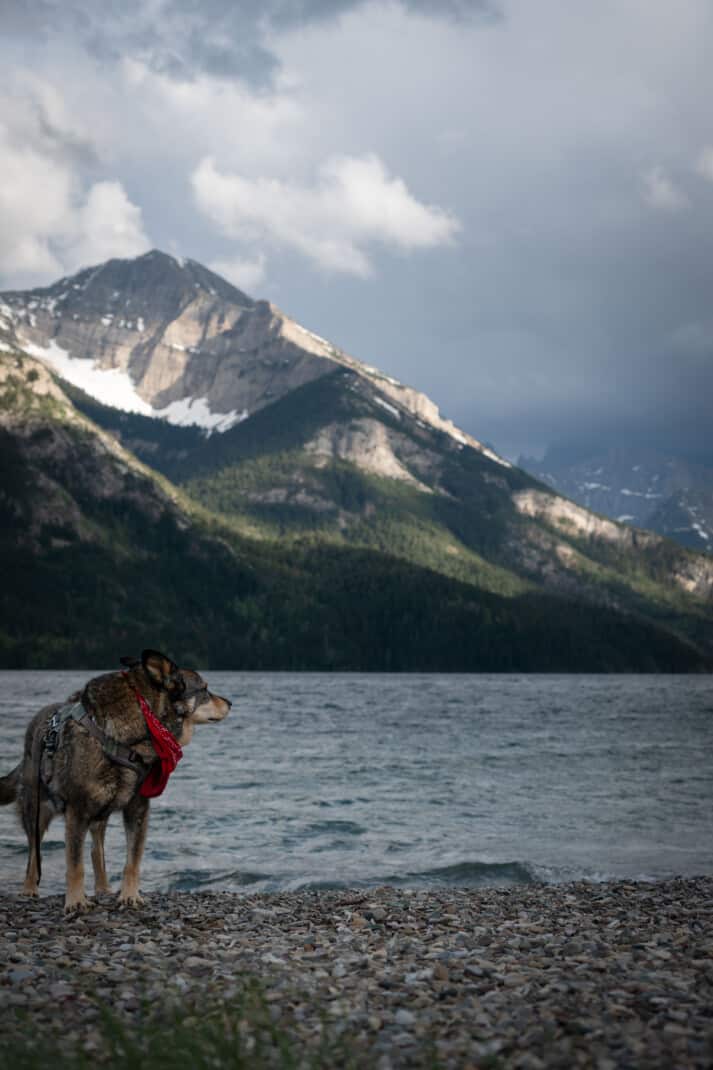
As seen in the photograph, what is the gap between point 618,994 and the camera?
859 centimetres

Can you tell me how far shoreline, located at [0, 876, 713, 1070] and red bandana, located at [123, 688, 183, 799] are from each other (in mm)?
1760

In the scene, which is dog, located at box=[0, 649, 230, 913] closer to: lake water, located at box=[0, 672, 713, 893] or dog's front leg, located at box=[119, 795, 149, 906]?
dog's front leg, located at box=[119, 795, 149, 906]

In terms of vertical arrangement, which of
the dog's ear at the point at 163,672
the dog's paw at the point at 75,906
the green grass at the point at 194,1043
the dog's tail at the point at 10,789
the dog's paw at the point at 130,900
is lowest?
the dog's paw at the point at 130,900

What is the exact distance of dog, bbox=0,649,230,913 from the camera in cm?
1259

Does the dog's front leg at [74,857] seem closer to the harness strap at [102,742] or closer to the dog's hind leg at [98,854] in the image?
the dog's hind leg at [98,854]

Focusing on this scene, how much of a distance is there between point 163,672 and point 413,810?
21.3 metres

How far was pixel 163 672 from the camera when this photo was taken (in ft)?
42.4

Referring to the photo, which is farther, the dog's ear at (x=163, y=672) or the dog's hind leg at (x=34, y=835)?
the dog's hind leg at (x=34, y=835)

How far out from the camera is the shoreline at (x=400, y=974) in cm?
748

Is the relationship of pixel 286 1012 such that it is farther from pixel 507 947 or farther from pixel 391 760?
pixel 391 760

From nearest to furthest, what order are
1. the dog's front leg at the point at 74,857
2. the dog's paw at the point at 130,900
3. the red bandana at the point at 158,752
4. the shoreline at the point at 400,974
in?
the shoreline at the point at 400,974 < the dog's front leg at the point at 74,857 < the red bandana at the point at 158,752 < the dog's paw at the point at 130,900

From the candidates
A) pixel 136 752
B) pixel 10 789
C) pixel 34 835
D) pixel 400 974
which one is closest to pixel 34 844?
pixel 34 835

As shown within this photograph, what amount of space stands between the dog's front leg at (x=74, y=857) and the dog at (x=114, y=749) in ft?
0.04

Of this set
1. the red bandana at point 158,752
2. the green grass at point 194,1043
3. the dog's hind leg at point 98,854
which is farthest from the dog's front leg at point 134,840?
the green grass at point 194,1043
